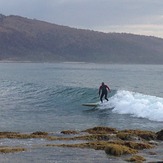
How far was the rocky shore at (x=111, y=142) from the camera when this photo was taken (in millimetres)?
19609

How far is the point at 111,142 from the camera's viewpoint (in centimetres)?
2202

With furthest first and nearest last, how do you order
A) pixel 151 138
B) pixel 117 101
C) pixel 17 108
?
pixel 117 101, pixel 17 108, pixel 151 138

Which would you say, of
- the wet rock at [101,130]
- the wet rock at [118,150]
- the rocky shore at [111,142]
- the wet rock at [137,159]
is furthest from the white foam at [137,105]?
the wet rock at [137,159]

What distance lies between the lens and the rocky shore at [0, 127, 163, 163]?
64.3ft

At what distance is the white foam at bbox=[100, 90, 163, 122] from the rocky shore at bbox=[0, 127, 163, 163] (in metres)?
8.60

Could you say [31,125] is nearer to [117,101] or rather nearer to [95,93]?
[117,101]

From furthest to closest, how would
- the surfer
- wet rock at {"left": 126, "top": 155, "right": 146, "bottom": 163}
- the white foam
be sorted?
the surfer
the white foam
wet rock at {"left": 126, "top": 155, "right": 146, "bottom": 163}

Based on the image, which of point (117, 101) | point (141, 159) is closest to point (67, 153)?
point (141, 159)

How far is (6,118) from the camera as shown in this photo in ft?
108

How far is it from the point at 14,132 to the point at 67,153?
22.8ft

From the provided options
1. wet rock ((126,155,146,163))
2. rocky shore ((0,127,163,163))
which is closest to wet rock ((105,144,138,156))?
rocky shore ((0,127,163,163))

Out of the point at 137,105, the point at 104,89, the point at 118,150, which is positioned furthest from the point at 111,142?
the point at 104,89

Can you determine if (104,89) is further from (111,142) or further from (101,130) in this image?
(111,142)

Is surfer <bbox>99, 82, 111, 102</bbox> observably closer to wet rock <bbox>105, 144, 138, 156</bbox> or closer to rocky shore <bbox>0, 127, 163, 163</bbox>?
rocky shore <bbox>0, 127, 163, 163</bbox>
